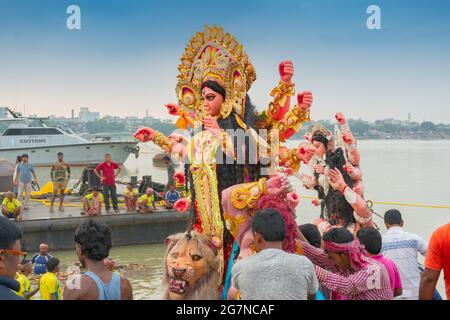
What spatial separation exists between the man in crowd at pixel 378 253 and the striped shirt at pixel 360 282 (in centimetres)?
17

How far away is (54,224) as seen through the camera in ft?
43.0

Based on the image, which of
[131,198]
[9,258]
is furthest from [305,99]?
[131,198]

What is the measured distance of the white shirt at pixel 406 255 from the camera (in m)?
4.88

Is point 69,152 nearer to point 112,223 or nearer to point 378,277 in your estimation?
point 112,223

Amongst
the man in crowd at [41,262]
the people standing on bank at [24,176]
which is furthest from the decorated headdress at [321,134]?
the people standing on bank at [24,176]

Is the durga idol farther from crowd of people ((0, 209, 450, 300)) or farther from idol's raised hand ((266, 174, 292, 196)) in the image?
crowd of people ((0, 209, 450, 300))

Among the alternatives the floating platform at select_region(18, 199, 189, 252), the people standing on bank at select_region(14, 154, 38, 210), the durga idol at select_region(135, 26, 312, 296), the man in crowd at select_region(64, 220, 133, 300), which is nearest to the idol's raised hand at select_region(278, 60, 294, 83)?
the durga idol at select_region(135, 26, 312, 296)

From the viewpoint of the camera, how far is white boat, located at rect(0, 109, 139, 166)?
2995 centimetres

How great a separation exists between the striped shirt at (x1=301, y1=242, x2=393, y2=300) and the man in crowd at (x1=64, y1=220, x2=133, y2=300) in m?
1.30

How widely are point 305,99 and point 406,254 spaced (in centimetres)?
156

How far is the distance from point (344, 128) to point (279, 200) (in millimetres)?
2158

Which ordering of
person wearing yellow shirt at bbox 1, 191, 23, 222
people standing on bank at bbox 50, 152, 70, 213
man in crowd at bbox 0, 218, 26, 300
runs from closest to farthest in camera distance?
man in crowd at bbox 0, 218, 26, 300
person wearing yellow shirt at bbox 1, 191, 23, 222
people standing on bank at bbox 50, 152, 70, 213

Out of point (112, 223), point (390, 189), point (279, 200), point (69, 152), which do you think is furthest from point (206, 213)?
point (69, 152)

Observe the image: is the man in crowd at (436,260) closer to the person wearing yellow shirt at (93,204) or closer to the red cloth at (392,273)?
the red cloth at (392,273)
